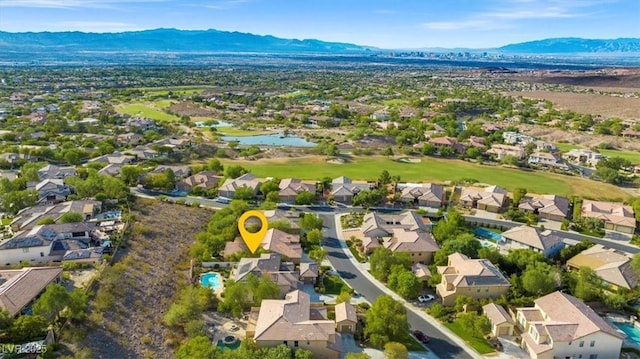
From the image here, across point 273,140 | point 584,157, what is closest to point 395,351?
point 584,157

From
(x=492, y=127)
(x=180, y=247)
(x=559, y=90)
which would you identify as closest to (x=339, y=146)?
(x=492, y=127)

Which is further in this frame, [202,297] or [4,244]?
[4,244]

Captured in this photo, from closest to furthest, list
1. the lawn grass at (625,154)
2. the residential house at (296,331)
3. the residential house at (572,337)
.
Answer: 1. the residential house at (296,331)
2. the residential house at (572,337)
3. the lawn grass at (625,154)

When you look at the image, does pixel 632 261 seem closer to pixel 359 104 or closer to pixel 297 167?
pixel 297 167

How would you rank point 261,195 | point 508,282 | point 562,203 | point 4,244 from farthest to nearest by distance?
1. point 261,195
2. point 562,203
3. point 4,244
4. point 508,282

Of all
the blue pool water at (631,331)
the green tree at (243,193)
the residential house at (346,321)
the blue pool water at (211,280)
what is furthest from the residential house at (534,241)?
the green tree at (243,193)

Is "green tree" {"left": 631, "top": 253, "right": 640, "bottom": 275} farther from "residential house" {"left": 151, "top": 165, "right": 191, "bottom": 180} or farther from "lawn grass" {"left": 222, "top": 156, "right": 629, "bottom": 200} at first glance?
"residential house" {"left": 151, "top": 165, "right": 191, "bottom": 180}

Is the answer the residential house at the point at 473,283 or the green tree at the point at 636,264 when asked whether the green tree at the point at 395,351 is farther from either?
the green tree at the point at 636,264
